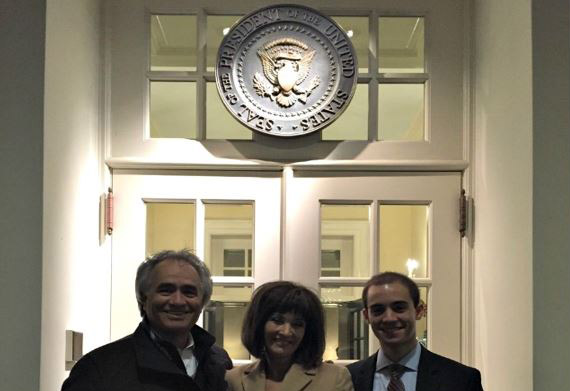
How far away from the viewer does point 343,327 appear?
311cm

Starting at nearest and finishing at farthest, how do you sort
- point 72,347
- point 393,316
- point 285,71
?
point 393,316, point 72,347, point 285,71

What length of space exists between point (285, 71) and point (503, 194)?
85 centimetres

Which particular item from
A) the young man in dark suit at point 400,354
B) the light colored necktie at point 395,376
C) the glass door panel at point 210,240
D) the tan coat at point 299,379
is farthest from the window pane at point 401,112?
the tan coat at point 299,379

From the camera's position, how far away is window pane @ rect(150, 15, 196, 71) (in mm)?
3154

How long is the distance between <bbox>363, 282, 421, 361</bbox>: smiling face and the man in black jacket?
1.34ft

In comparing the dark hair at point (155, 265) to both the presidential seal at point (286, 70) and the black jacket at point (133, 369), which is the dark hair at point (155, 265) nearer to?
the black jacket at point (133, 369)

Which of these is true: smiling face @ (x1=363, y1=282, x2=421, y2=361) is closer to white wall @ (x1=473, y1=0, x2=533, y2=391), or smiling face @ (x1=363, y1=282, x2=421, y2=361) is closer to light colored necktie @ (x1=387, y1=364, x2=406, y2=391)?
light colored necktie @ (x1=387, y1=364, x2=406, y2=391)
